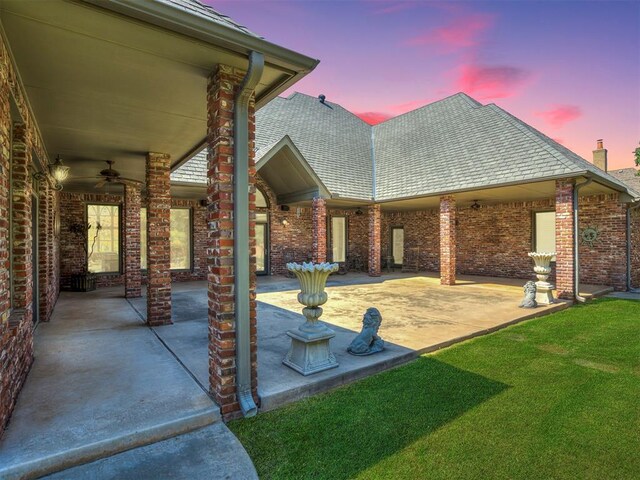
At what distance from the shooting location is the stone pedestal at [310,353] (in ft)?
12.8

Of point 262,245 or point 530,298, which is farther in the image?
point 262,245

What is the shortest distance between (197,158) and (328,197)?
4408 mm

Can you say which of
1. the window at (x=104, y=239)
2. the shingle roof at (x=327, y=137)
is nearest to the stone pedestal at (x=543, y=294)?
the shingle roof at (x=327, y=137)

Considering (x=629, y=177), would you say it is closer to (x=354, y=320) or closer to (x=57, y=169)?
(x=354, y=320)

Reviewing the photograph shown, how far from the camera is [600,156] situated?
1769cm

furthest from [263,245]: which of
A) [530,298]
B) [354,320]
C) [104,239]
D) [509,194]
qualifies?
[530,298]

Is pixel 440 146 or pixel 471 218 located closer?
pixel 440 146

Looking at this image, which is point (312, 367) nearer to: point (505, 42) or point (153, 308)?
point (153, 308)

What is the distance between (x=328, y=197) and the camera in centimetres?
1176

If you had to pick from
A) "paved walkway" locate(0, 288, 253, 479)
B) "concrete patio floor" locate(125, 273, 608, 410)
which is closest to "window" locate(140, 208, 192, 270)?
"concrete patio floor" locate(125, 273, 608, 410)

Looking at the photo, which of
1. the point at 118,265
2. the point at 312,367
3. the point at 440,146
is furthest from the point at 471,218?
the point at 118,265

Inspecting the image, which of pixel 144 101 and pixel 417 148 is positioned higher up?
pixel 417 148

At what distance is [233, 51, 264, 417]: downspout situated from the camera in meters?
3.09

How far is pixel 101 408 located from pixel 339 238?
1295cm
